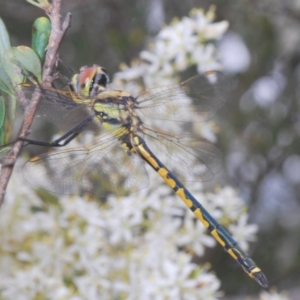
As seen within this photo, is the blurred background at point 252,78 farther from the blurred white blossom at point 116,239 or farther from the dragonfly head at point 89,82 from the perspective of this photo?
the dragonfly head at point 89,82

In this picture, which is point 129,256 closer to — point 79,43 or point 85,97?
point 85,97

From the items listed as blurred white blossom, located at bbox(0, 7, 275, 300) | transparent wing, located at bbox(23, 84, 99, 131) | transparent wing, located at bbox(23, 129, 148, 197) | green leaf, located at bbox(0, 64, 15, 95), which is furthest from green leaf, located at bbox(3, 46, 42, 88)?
Answer: blurred white blossom, located at bbox(0, 7, 275, 300)

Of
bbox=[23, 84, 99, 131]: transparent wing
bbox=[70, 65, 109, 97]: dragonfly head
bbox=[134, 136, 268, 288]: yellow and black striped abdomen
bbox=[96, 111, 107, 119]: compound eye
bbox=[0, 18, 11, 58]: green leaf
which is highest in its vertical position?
bbox=[70, 65, 109, 97]: dragonfly head

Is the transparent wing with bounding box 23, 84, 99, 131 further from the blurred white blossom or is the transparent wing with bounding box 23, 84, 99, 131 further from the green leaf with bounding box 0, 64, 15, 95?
the blurred white blossom

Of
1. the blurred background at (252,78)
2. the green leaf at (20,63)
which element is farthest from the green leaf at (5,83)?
the blurred background at (252,78)

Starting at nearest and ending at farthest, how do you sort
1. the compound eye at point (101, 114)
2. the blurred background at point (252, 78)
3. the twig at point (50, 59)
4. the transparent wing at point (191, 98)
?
the twig at point (50, 59)
the compound eye at point (101, 114)
the transparent wing at point (191, 98)
the blurred background at point (252, 78)

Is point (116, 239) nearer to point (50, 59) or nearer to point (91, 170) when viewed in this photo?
point (91, 170)
